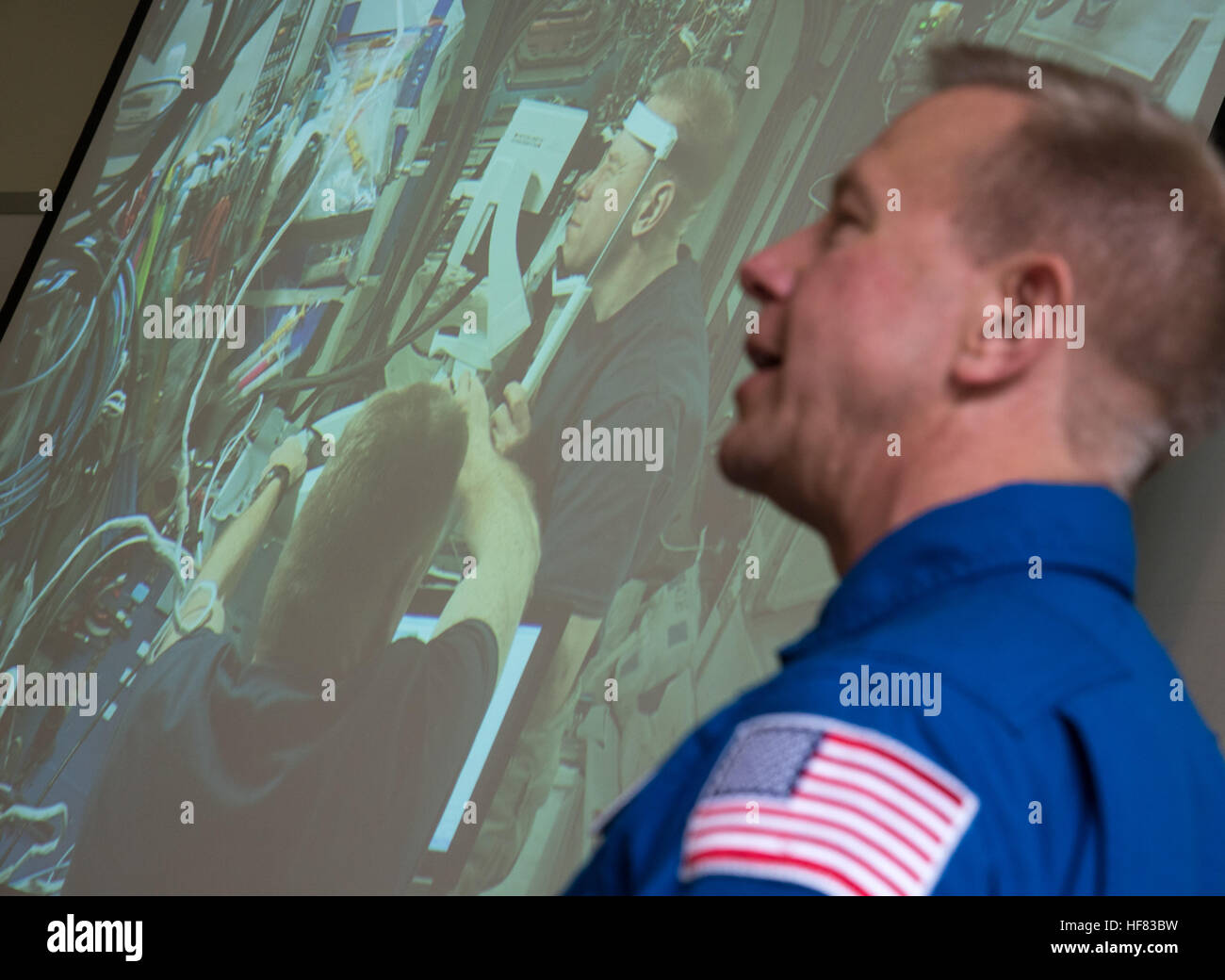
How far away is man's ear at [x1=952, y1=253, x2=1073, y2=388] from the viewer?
69cm

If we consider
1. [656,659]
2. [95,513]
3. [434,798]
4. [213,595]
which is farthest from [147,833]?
[656,659]

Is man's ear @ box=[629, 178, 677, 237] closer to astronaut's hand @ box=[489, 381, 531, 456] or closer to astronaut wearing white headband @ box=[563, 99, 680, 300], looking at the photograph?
astronaut wearing white headband @ box=[563, 99, 680, 300]

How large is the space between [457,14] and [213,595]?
1.21 metres

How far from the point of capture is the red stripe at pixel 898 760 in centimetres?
51

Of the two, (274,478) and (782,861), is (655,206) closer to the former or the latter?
(274,478)

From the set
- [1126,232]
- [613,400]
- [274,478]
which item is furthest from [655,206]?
[1126,232]

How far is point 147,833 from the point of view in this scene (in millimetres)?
2150

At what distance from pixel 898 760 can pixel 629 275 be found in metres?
1.68

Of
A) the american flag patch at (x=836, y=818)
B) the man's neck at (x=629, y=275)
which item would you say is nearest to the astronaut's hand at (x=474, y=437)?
the man's neck at (x=629, y=275)

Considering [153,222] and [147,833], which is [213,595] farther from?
[153,222]

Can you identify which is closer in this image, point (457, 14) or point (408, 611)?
point (408, 611)

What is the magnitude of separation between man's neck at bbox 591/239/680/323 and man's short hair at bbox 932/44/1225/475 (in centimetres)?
139

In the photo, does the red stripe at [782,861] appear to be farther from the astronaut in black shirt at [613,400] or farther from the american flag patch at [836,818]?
the astronaut in black shirt at [613,400]
